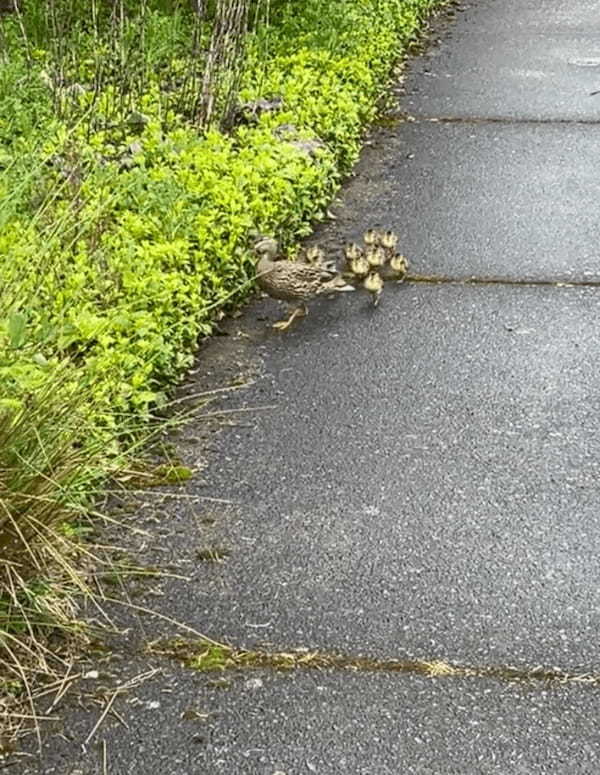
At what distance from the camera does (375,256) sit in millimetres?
5301

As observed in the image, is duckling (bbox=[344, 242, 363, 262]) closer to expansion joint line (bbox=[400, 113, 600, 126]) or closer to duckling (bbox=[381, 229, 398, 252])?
duckling (bbox=[381, 229, 398, 252])

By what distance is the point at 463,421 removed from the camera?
168 inches

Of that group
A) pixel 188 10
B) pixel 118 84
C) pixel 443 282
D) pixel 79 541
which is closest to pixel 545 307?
pixel 443 282

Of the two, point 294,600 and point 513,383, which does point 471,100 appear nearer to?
point 513,383

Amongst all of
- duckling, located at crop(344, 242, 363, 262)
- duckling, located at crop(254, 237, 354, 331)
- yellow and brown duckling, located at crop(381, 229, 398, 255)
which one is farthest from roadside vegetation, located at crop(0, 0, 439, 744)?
yellow and brown duckling, located at crop(381, 229, 398, 255)

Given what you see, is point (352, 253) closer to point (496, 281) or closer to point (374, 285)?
point (374, 285)

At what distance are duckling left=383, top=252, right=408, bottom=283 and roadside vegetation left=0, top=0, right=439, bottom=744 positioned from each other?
1.69 feet

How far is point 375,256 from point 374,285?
21cm

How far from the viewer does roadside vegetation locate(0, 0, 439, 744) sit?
3150mm

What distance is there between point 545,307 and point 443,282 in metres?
0.48

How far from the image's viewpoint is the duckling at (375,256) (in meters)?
5.29

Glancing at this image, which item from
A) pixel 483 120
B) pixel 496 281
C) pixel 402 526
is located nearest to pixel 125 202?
pixel 496 281

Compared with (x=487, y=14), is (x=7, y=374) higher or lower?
higher

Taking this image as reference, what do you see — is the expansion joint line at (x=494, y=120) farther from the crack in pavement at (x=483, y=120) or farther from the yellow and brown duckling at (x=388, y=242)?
the yellow and brown duckling at (x=388, y=242)
